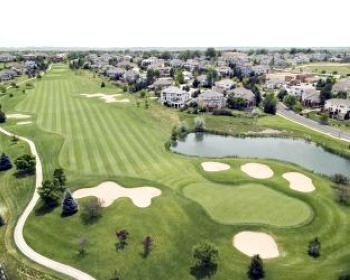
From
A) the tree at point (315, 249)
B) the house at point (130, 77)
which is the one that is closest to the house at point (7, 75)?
the house at point (130, 77)

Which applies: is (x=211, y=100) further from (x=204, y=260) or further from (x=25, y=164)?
(x=204, y=260)

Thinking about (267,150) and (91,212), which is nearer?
(91,212)

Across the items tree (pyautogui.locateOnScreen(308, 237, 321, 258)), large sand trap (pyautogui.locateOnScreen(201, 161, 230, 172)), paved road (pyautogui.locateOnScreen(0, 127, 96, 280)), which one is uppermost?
large sand trap (pyautogui.locateOnScreen(201, 161, 230, 172))

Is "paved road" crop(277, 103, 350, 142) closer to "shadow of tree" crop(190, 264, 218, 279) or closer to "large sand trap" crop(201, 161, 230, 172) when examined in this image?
"large sand trap" crop(201, 161, 230, 172)

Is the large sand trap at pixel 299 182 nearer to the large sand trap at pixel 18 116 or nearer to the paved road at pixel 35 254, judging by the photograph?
the paved road at pixel 35 254

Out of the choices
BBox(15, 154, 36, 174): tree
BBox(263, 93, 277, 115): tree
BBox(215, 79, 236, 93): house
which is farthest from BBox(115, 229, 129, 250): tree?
BBox(215, 79, 236, 93): house

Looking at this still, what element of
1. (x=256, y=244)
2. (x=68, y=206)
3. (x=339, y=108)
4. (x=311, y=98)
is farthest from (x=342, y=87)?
(x=68, y=206)
